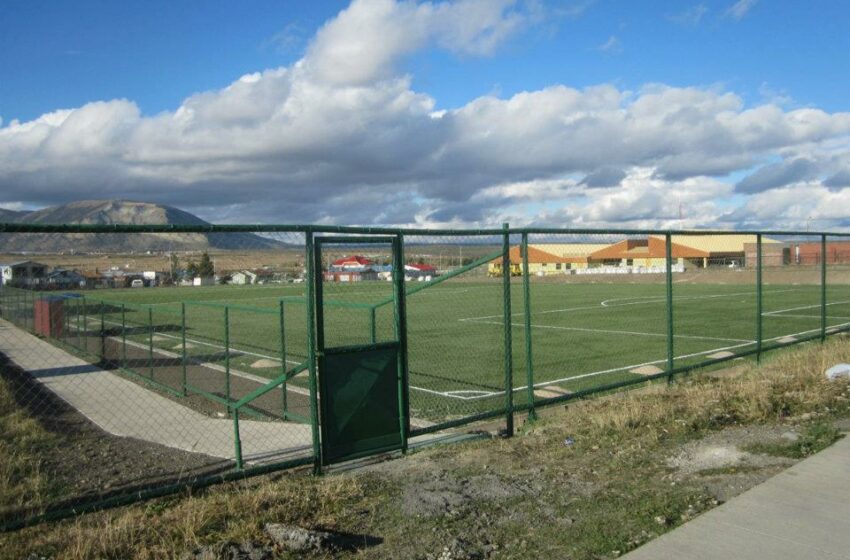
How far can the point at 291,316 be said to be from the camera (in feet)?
94.4

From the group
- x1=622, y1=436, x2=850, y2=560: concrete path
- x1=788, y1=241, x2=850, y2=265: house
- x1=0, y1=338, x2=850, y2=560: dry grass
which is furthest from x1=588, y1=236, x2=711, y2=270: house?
x1=622, y1=436, x2=850, y2=560: concrete path

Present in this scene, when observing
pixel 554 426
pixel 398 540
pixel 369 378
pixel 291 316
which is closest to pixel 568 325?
pixel 291 316

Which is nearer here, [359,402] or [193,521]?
[193,521]

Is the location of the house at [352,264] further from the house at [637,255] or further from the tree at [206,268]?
the house at [637,255]

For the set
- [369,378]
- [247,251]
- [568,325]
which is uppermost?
[247,251]

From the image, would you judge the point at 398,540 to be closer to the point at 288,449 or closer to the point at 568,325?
the point at 288,449

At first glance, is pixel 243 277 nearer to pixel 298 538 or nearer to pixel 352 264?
pixel 352 264

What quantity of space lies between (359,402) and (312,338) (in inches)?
32.4

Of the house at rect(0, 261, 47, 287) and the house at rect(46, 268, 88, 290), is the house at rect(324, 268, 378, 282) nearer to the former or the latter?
the house at rect(0, 261, 47, 287)

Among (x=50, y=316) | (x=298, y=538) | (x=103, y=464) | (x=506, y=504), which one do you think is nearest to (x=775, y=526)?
(x=506, y=504)

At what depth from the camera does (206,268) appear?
7.23 metres

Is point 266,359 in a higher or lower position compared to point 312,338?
lower

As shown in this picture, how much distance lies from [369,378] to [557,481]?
190 cm

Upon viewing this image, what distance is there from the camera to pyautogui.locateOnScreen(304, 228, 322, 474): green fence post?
6.34 meters
